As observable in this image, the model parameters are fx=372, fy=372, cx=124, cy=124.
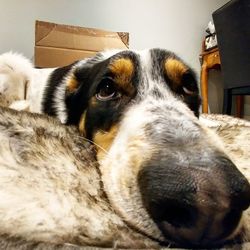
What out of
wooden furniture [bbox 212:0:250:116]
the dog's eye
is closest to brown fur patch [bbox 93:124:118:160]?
the dog's eye

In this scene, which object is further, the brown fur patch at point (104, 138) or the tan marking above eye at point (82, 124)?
the tan marking above eye at point (82, 124)

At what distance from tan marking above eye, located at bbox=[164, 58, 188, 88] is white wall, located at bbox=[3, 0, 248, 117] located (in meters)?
2.17

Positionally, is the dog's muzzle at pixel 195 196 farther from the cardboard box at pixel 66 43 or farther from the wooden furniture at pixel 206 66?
the wooden furniture at pixel 206 66

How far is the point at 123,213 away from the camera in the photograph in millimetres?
659

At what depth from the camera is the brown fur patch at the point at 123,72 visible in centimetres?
114

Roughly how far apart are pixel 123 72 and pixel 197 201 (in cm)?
73

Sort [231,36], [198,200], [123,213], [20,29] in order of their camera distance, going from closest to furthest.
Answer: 1. [198,200]
2. [123,213]
3. [231,36]
4. [20,29]

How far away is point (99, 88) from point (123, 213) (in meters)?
0.62

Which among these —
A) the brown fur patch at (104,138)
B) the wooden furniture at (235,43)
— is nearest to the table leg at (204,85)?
the wooden furniture at (235,43)

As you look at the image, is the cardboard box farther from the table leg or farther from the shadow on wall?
the shadow on wall

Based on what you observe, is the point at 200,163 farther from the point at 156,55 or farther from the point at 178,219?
the point at 156,55

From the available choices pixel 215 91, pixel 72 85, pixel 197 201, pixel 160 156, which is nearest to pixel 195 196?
pixel 197 201

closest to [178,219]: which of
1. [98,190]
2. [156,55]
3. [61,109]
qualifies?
[98,190]

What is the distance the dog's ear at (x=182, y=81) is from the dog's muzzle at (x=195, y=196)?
A: 0.59 metres
